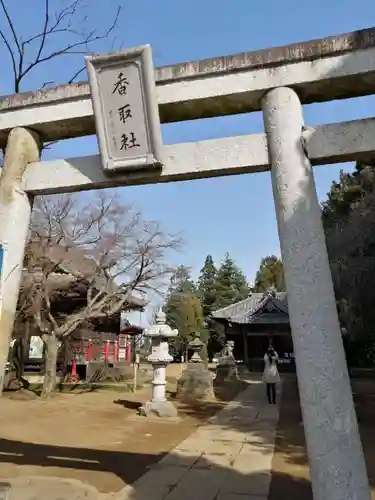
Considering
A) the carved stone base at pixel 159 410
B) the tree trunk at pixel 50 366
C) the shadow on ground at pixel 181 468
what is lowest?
the carved stone base at pixel 159 410

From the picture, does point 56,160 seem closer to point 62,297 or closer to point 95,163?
point 95,163

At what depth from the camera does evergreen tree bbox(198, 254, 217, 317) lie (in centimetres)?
5444

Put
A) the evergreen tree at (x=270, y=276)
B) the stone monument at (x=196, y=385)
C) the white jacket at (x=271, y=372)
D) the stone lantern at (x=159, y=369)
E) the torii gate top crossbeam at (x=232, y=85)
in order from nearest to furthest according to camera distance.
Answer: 1. the torii gate top crossbeam at (x=232, y=85)
2. the stone lantern at (x=159, y=369)
3. the white jacket at (x=271, y=372)
4. the stone monument at (x=196, y=385)
5. the evergreen tree at (x=270, y=276)

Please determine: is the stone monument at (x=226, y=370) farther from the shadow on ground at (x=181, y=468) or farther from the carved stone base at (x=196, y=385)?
the shadow on ground at (x=181, y=468)

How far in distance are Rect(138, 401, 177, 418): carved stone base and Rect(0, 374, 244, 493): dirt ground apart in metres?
0.33

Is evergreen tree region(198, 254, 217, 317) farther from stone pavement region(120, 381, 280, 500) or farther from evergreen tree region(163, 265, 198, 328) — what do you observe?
stone pavement region(120, 381, 280, 500)

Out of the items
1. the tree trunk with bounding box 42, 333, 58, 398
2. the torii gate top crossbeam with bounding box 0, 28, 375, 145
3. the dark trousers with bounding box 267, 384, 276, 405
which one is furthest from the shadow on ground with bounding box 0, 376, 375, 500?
the tree trunk with bounding box 42, 333, 58, 398

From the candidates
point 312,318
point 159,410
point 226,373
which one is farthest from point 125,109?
point 226,373

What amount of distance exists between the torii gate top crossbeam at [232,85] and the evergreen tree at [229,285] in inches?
1927

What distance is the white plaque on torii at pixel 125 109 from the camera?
14.0 ft

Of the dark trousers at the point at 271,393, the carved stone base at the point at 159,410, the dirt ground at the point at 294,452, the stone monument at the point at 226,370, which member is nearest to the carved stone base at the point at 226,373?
the stone monument at the point at 226,370

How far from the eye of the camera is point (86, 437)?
7953 millimetres

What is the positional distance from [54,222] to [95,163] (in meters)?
10.7

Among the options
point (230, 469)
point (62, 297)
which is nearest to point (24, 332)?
point (62, 297)
